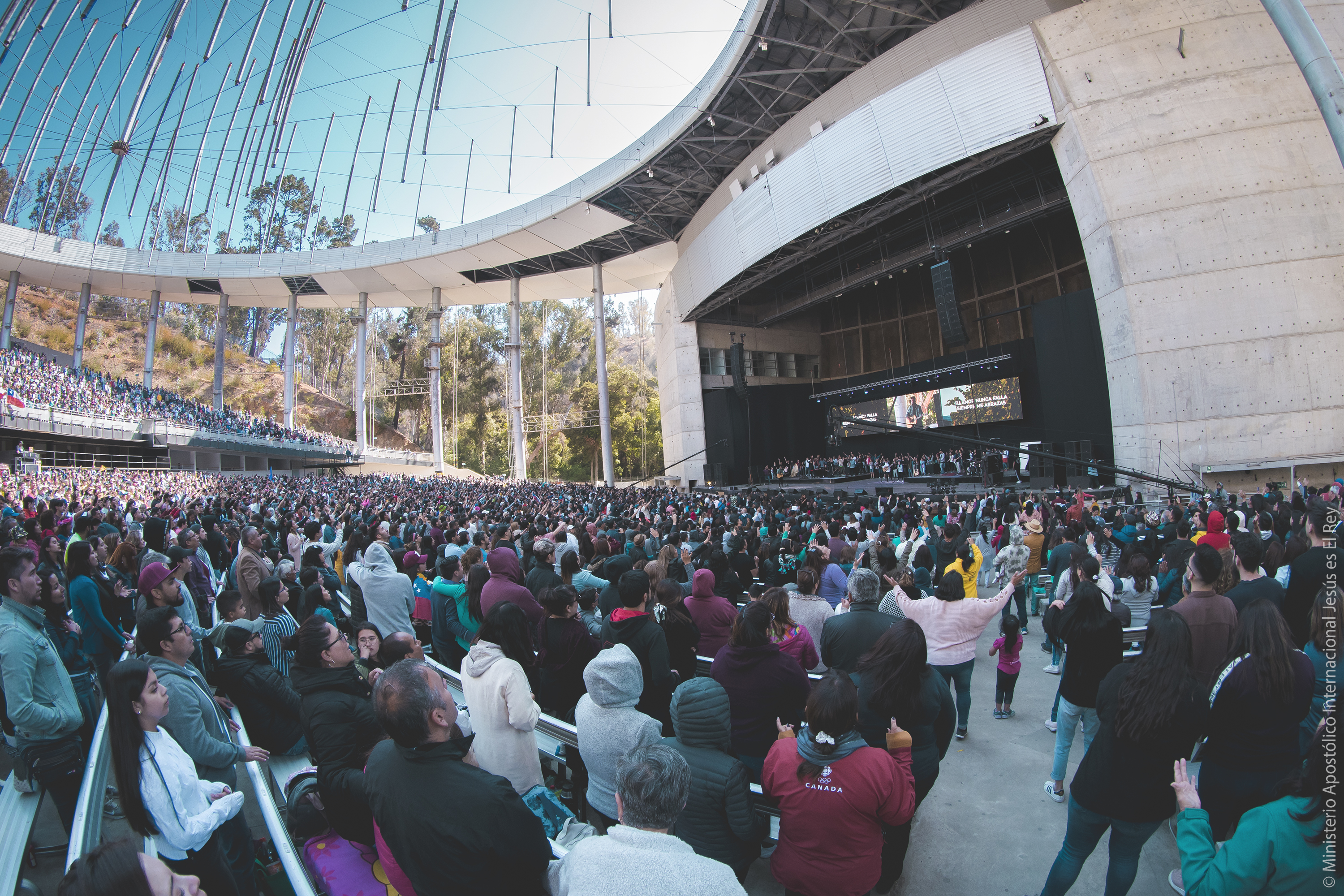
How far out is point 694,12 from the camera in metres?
18.6

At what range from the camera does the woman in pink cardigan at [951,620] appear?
374 cm

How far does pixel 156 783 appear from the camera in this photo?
1985mm

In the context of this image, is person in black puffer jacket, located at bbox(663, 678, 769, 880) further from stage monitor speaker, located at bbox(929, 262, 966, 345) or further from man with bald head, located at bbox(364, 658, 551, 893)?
stage monitor speaker, located at bbox(929, 262, 966, 345)

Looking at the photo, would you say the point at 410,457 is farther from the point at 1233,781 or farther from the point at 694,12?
the point at 1233,781

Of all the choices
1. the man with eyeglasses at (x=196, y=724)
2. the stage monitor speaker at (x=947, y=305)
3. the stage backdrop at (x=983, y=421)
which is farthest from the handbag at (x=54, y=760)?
the stage monitor speaker at (x=947, y=305)

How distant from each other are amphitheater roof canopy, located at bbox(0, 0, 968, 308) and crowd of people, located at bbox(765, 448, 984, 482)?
12.0 m

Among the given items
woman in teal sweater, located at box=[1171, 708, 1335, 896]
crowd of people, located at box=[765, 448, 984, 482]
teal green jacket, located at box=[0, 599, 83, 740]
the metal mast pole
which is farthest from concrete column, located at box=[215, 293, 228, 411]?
woman in teal sweater, located at box=[1171, 708, 1335, 896]

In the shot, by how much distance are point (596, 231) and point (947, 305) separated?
1589 cm

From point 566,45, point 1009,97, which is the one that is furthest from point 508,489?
point 1009,97

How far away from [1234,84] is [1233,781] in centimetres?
1718

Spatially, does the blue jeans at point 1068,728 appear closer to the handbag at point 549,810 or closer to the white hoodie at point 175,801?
the handbag at point 549,810

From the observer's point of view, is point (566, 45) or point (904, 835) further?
point (566, 45)

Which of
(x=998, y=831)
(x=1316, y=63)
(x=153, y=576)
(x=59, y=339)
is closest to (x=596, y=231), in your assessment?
(x=1316, y=63)

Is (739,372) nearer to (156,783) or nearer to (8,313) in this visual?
(156,783)
